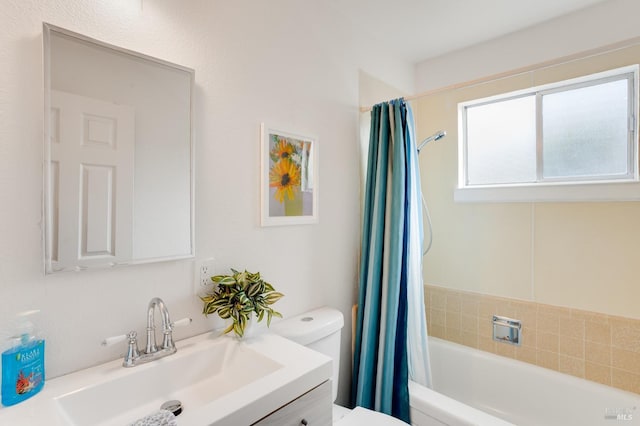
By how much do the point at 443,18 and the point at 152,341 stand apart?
231 centimetres

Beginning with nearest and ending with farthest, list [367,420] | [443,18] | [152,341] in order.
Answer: [152,341], [367,420], [443,18]

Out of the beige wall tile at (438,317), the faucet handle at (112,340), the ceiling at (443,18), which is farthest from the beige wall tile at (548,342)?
the faucet handle at (112,340)

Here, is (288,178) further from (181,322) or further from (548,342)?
(548,342)

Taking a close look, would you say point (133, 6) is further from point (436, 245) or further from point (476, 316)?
point (476, 316)

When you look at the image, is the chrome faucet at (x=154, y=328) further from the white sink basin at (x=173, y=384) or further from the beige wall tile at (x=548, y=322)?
the beige wall tile at (x=548, y=322)

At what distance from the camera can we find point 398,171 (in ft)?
5.79

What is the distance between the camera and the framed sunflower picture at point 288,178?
151 cm

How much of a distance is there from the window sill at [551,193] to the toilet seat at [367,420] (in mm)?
1513

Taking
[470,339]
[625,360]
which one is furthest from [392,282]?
[625,360]

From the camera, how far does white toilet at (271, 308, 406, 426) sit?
4.79ft

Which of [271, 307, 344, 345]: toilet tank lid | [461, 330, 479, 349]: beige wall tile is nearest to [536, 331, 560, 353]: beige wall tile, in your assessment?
[461, 330, 479, 349]: beige wall tile

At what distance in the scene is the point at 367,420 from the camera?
148cm

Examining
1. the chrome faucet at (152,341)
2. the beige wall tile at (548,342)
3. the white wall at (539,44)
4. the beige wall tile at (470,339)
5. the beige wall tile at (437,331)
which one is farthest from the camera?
the beige wall tile at (437,331)

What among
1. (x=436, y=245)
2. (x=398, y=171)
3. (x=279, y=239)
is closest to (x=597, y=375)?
(x=436, y=245)
